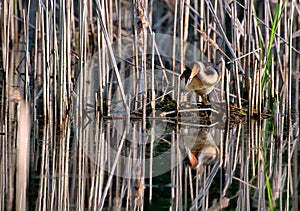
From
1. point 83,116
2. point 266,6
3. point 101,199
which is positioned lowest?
point 101,199

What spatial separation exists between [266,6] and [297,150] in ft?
5.40

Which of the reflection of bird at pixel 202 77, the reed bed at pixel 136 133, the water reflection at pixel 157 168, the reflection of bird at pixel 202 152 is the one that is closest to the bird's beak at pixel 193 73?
the reflection of bird at pixel 202 77

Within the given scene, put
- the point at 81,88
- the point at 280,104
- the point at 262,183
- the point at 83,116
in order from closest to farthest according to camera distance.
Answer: the point at 262,183 → the point at 81,88 → the point at 83,116 → the point at 280,104

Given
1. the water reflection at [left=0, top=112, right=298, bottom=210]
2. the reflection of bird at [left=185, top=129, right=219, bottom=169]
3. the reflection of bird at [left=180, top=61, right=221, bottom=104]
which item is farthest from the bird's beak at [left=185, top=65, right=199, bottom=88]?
the reflection of bird at [left=185, top=129, right=219, bottom=169]

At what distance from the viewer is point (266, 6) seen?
6.79 metres

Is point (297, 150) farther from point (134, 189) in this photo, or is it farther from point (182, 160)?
point (134, 189)

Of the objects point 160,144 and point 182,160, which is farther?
point 160,144

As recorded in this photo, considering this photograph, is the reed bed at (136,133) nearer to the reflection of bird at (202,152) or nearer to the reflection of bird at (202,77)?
the reflection of bird at (202,152)

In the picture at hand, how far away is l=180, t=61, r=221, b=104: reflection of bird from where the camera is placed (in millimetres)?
6910

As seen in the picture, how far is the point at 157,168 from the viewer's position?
5.30 m

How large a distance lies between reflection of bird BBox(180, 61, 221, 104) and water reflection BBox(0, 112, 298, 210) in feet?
1.48

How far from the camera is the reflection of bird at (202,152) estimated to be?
552 centimetres

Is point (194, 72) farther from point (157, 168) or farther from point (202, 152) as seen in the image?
point (157, 168)

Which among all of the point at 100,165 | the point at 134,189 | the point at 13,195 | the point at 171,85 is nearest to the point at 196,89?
the point at 171,85
